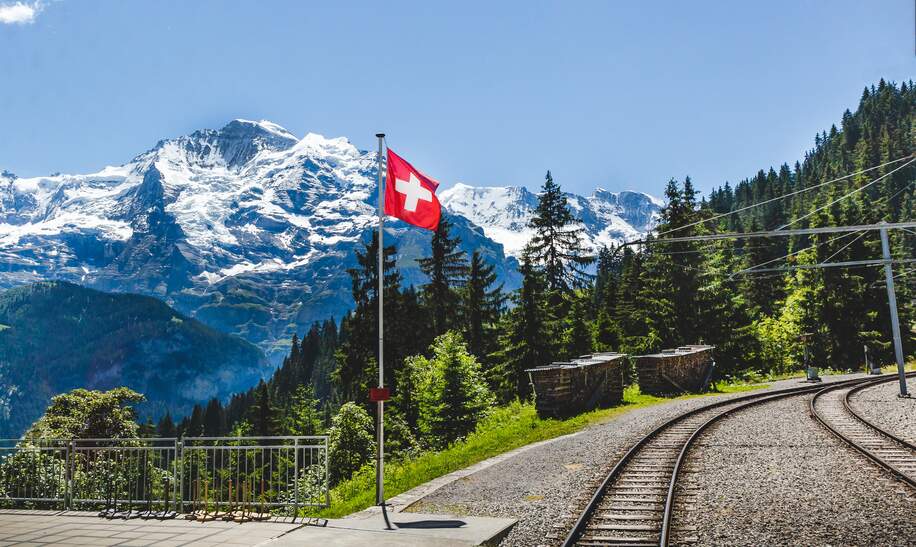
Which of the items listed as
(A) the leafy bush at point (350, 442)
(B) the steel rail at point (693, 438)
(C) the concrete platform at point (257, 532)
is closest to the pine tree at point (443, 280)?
(A) the leafy bush at point (350, 442)

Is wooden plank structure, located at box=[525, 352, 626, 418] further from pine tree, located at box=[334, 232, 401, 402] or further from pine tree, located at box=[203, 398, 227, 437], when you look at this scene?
pine tree, located at box=[203, 398, 227, 437]

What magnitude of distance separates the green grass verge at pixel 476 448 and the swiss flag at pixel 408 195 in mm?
5810

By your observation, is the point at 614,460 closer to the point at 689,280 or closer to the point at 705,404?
the point at 705,404

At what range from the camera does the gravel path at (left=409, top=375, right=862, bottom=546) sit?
11205 mm

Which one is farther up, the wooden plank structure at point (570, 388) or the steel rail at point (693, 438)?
the wooden plank structure at point (570, 388)

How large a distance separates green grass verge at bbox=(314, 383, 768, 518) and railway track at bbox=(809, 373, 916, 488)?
7097 mm

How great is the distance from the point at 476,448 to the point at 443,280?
33042 millimetres

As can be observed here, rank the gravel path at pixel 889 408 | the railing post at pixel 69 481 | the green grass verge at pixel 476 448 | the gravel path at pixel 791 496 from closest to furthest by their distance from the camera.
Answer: the gravel path at pixel 791 496 < the railing post at pixel 69 481 < the green grass verge at pixel 476 448 < the gravel path at pixel 889 408

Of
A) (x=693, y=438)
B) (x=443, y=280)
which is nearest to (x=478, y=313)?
(x=443, y=280)

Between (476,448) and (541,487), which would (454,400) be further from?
(541,487)

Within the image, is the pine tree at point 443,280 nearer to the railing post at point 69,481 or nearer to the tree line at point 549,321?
the tree line at point 549,321

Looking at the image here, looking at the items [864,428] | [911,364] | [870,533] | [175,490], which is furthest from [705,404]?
[911,364]

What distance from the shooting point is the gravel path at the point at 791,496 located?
1015 cm

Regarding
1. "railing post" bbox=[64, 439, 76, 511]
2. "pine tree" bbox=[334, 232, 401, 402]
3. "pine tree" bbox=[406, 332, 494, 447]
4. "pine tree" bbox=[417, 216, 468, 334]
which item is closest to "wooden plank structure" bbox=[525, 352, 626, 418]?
"pine tree" bbox=[406, 332, 494, 447]
